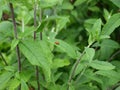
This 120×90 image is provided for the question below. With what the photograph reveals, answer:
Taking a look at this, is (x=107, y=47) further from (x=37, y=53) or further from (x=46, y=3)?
(x=37, y=53)

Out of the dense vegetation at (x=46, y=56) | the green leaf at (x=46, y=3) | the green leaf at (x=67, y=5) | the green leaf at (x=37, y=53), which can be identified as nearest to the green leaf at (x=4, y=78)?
the dense vegetation at (x=46, y=56)

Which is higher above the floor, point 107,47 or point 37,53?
point 37,53

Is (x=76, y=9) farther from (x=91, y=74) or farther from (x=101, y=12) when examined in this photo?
(x=91, y=74)

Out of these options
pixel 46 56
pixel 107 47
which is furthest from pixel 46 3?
pixel 107 47

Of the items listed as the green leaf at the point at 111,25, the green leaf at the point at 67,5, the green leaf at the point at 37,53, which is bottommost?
the green leaf at the point at 67,5

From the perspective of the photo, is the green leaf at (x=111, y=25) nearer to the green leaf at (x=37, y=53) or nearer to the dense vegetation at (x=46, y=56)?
the dense vegetation at (x=46, y=56)

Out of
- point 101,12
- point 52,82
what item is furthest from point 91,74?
point 101,12

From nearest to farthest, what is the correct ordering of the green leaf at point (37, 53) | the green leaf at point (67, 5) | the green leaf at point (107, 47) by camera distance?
the green leaf at point (37, 53) < the green leaf at point (107, 47) < the green leaf at point (67, 5)
